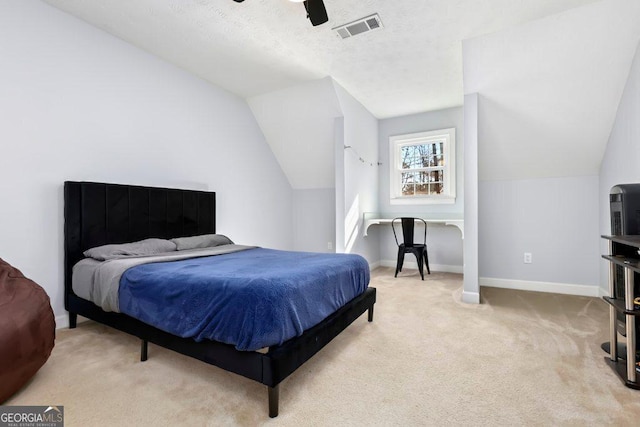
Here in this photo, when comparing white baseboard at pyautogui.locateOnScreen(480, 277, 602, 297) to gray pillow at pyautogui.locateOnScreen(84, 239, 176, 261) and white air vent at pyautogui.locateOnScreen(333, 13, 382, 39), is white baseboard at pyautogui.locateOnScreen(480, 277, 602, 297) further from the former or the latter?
gray pillow at pyautogui.locateOnScreen(84, 239, 176, 261)

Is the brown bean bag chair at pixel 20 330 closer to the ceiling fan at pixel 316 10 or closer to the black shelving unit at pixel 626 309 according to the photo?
the ceiling fan at pixel 316 10

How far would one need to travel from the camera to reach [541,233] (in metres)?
3.66

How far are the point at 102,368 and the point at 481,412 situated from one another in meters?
2.17

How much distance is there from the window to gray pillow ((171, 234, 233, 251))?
3.03 m

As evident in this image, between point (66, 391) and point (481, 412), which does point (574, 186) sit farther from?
point (66, 391)

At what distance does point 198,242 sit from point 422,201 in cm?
349

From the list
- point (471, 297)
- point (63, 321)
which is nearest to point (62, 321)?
point (63, 321)

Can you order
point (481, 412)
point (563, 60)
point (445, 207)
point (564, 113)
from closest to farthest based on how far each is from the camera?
point (481, 412), point (563, 60), point (564, 113), point (445, 207)

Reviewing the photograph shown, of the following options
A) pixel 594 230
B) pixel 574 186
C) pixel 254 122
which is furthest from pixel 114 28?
pixel 594 230

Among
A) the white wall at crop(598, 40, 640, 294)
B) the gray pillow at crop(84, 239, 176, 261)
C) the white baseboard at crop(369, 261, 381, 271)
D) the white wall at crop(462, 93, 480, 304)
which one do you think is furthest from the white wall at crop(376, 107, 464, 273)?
the gray pillow at crop(84, 239, 176, 261)

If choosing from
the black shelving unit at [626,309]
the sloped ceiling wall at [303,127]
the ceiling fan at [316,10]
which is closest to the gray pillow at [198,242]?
the sloped ceiling wall at [303,127]

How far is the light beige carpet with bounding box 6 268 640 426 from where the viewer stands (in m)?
1.44

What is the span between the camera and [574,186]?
3537 millimetres

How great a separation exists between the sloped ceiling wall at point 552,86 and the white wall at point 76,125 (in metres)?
3.14
